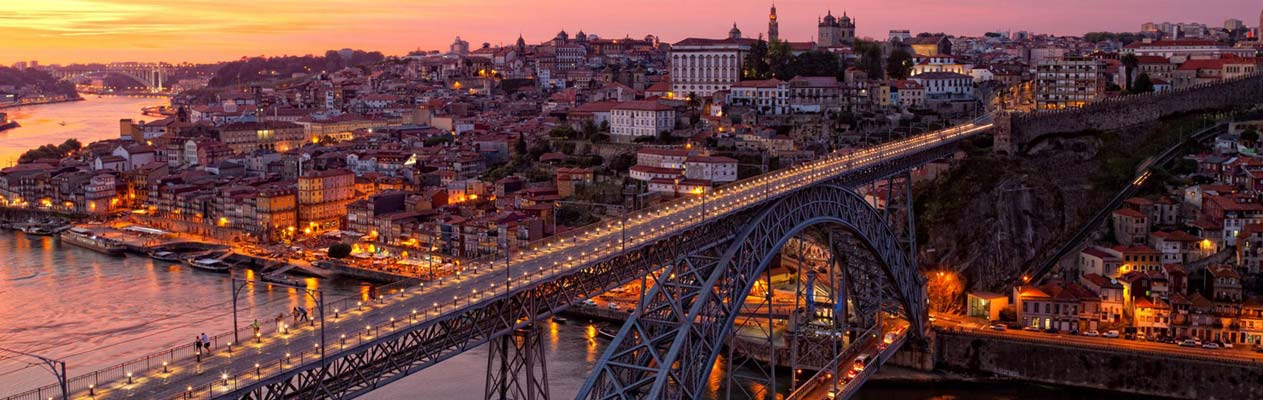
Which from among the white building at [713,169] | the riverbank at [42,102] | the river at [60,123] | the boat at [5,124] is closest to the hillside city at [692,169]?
the white building at [713,169]

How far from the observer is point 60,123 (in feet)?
256

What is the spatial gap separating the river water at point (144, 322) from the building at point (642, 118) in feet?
37.7

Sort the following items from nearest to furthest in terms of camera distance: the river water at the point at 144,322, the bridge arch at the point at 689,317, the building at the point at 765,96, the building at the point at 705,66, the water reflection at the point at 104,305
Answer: the bridge arch at the point at 689,317 < the river water at the point at 144,322 < the water reflection at the point at 104,305 < the building at the point at 765,96 < the building at the point at 705,66

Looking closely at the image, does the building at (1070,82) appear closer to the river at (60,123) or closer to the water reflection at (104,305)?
the water reflection at (104,305)

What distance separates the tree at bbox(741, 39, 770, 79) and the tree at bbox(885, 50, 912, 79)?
448 centimetres

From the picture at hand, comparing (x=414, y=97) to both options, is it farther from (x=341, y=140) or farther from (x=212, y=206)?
(x=212, y=206)

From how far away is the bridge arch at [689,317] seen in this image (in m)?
12.1

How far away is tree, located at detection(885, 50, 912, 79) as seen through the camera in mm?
41500

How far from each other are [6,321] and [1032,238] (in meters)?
20.3

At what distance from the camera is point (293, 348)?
955 centimetres

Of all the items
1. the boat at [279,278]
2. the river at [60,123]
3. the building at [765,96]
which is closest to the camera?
the boat at [279,278]

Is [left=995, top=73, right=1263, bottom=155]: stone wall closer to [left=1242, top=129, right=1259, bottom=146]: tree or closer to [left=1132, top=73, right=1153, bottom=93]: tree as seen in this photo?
[left=1132, top=73, right=1153, bottom=93]: tree

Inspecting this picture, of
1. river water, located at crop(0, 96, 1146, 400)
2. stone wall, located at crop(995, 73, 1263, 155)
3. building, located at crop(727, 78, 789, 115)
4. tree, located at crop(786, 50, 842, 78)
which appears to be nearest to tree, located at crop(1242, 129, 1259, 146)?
stone wall, located at crop(995, 73, 1263, 155)

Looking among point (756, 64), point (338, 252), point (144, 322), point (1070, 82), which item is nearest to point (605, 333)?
point (144, 322)
